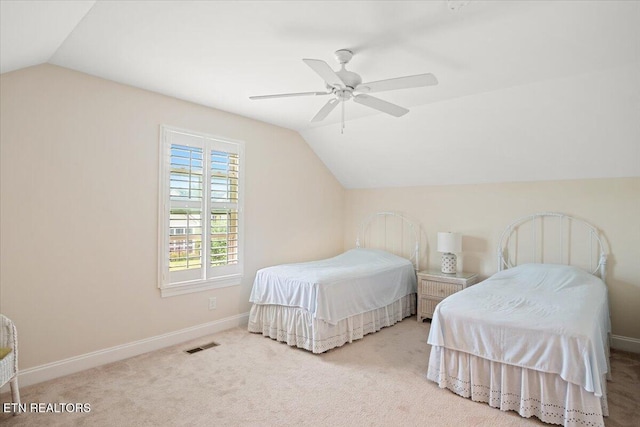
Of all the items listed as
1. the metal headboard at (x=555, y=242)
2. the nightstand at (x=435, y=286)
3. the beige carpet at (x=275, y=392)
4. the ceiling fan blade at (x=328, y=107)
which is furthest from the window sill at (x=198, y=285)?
the metal headboard at (x=555, y=242)

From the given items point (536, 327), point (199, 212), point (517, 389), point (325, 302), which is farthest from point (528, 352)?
point (199, 212)

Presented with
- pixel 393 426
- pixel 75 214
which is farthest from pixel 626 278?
pixel 75 214

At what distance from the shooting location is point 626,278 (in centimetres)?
354

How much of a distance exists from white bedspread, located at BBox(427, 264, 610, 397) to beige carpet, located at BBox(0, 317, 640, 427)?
15.5 inches

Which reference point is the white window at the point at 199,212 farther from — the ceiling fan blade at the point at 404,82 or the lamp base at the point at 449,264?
the lamp base at the point at 449,264

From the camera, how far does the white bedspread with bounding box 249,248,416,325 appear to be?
3.47 metres

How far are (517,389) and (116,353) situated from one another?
3284 millimetres

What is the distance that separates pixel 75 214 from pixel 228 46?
1.92 meters

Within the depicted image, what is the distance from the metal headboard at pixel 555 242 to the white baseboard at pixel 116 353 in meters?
3.30

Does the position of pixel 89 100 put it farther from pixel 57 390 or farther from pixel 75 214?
pixel 57 390

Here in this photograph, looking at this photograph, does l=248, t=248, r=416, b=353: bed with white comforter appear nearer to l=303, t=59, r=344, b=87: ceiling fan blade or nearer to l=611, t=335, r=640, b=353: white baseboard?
l=303, t=59, r=344, b=87: ceiling fan blade

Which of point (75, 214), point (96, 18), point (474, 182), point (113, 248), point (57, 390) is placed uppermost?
point (96, 18)

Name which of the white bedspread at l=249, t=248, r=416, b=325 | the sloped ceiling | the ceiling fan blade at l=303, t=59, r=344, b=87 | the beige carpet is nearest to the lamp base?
the white bedspread at l=249, t=248, r=416, b=325

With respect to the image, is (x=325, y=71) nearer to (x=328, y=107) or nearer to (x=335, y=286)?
(x=328, y=107)
